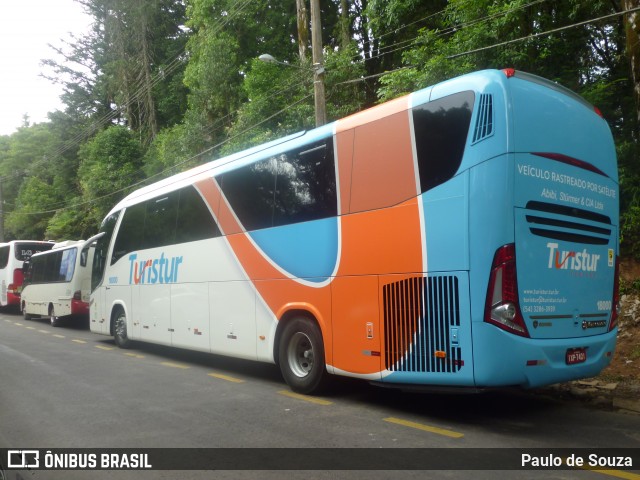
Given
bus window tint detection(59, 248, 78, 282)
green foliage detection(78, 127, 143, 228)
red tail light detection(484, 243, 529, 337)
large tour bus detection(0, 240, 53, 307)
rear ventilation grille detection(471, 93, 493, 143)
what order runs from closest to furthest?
red tail light detection(484, 243, 529, 337), rear ventilation grille detection(471, 93, 493, 143), bus window tint detection(59, 248, 78, 282), large tour bus detection(0, 240, 53, 307), green foliage detection(78, 127, 143, 228)

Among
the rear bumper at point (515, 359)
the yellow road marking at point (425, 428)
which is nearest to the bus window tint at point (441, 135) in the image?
the rear bumper at point (515, 359)

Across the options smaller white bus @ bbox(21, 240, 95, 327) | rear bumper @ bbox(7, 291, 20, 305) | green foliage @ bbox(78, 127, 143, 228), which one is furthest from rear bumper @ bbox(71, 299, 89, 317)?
green foliage @ bbox(78, 127, 143, 228)

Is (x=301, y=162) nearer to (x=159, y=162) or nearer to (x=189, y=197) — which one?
(x=189, y=197)

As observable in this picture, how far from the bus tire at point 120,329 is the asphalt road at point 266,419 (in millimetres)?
3502

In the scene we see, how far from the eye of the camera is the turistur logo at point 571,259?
582 cm

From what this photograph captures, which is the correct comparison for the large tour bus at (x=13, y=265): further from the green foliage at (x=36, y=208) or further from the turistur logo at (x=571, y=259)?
the turistur logo at (x=571, y=259)

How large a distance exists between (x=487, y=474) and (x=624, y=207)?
359 inches

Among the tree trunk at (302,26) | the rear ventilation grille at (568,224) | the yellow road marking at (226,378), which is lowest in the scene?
the yellow road marking at (226,378)

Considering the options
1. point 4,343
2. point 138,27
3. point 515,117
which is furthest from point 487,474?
point 138,27

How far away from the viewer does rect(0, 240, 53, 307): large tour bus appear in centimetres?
2598

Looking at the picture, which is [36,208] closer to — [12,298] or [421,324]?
[12,298]

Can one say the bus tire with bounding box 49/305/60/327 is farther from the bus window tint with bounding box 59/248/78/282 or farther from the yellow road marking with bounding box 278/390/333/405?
the yellow road marking with bounding box 278/390/333/405

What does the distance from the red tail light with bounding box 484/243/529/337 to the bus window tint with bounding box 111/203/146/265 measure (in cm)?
868

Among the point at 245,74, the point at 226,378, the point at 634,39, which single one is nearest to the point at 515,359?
the point at 226,378
